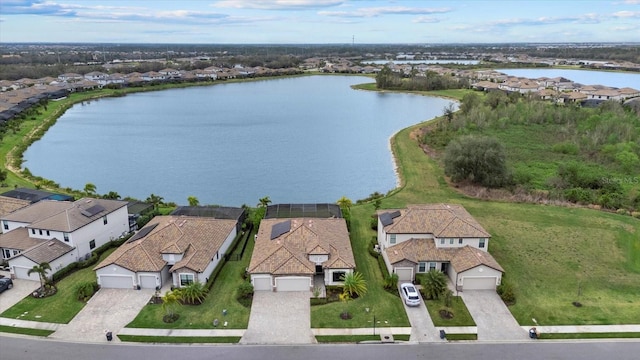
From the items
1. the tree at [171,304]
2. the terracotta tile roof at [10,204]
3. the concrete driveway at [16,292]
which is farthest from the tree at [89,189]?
the tree at [171,304]

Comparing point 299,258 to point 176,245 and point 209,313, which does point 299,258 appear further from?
point 176,245

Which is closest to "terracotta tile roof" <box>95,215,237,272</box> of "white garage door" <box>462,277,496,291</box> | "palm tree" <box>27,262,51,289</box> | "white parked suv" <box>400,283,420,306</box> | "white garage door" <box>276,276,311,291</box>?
"palm tree" <box>27,262,51,289</box>

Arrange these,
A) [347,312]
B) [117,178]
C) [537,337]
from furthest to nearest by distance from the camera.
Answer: [117,178] → [347,312] → [537,337]

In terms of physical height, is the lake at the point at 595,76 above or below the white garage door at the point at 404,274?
above

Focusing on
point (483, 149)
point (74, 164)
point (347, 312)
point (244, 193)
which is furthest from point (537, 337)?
point (74, 164)

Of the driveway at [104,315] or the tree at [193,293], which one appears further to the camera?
the tree at [193,293]

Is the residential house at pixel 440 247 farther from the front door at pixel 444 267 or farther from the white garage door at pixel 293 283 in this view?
the white garage door at pixel 293 283

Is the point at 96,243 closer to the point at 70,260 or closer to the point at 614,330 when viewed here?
the point at 70,260

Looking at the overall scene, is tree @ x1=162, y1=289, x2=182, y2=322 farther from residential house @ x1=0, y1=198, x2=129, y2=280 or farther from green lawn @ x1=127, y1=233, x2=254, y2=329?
residential house @ x1=0, y1=198, x2=129, y2=280
